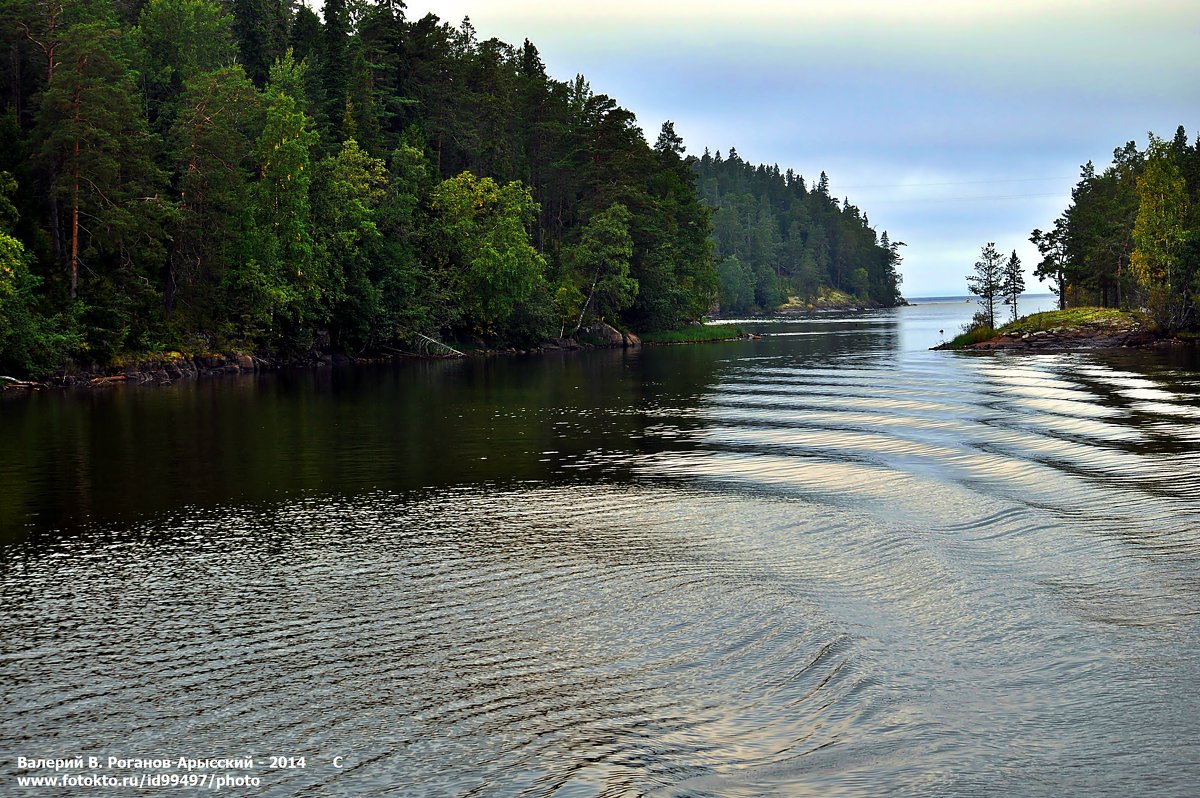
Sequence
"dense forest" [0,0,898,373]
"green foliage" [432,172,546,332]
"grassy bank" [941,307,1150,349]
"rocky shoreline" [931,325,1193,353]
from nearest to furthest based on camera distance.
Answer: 1. "dense forest" [0,0,898,373]
2. "rocky shoreline" [931,325,1193,353]
3. "grassy bank" [941,307,1150,349]
4. "green foliage" [432,172,546,332]

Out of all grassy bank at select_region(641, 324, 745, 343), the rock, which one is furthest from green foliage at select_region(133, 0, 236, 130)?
grassy bank at select_region(641, 324, 745, 343)

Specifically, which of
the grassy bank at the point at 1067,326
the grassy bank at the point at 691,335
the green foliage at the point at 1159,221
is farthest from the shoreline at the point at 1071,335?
the grassy bank at the point at 691,335

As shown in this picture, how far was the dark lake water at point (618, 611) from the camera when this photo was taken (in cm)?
1013

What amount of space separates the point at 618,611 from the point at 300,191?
69.8 metres

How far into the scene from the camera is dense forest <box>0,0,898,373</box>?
63.0 metres

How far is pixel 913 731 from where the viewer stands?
10.6 metres

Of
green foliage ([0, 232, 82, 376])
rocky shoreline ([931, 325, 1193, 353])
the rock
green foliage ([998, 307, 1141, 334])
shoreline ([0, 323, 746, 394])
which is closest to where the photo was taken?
green foliage ([0, 232, 82, 376])

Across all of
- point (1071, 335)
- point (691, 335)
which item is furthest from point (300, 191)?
point (1071, 335)

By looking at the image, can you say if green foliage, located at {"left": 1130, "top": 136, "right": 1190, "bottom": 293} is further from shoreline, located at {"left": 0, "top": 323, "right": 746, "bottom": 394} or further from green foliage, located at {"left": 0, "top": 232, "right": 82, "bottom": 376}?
green foliage, located at {"left": 0, "top": 232, "right": 82, "bottom": 376}

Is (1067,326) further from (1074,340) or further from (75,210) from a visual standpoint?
(75,210)

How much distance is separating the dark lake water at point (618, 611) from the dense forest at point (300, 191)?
116 feet

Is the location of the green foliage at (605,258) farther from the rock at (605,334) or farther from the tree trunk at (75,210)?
the tree trunk at (75,210)

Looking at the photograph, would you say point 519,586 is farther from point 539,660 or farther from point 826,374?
point 826,374

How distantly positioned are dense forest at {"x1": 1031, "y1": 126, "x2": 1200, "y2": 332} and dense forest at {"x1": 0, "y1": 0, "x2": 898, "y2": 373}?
49.7 metres
